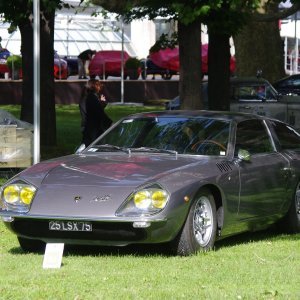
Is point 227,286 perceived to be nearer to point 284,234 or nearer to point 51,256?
point 51,256

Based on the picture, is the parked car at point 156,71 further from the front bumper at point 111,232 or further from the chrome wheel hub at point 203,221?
the front bumper at point 111,232

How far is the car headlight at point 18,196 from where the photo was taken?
8.66 meters

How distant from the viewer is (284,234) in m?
10.6

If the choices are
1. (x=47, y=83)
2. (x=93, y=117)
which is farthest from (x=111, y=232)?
(x=47, y=83)

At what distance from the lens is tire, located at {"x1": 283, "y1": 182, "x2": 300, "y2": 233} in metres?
10.5

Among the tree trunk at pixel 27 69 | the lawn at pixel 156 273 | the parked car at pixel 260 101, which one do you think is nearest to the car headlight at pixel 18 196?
the lawn at pixel 156 273

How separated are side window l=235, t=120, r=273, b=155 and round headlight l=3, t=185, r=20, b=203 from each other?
2.29 metres

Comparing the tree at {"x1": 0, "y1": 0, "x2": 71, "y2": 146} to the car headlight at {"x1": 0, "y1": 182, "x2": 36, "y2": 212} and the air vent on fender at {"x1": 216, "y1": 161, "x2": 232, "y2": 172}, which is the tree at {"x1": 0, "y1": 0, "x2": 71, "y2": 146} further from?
the car headlight at {"x1": 0, "y1": 182, "x2": 36, "y2": 212}

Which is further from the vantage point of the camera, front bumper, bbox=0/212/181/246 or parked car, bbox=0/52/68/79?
parked car, bbox=0/52/68/79

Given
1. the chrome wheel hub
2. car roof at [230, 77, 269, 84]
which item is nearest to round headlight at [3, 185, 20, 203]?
the chrome wheel hub

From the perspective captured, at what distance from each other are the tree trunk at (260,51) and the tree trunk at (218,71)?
44.5ft

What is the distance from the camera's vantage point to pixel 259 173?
977 cm

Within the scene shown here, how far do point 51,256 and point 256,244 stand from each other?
8.07 ft

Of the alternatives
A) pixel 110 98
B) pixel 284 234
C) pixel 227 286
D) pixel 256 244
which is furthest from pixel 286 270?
pixel 110 98
